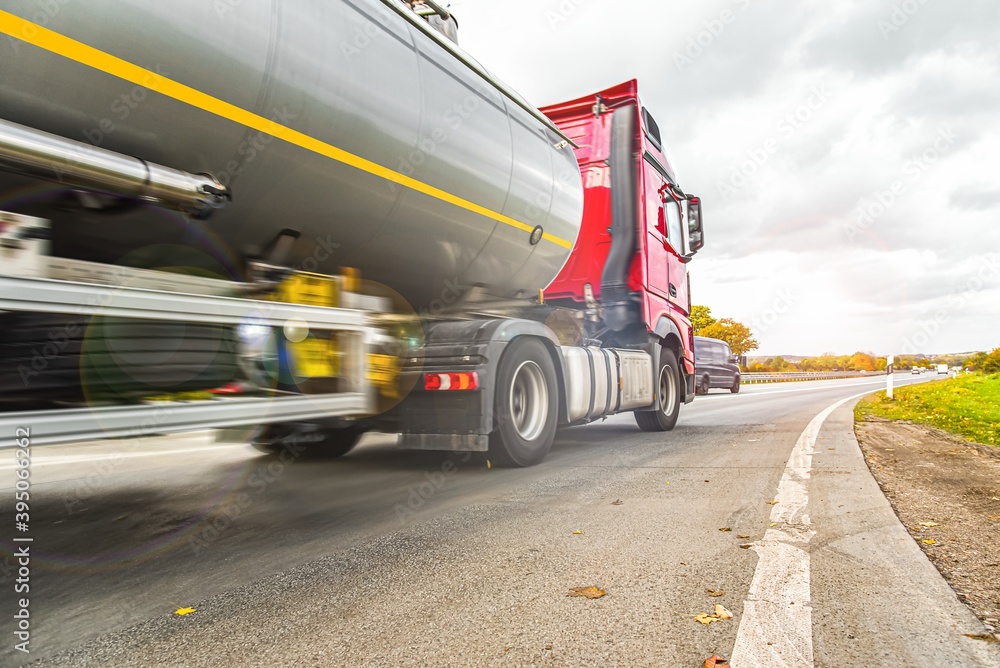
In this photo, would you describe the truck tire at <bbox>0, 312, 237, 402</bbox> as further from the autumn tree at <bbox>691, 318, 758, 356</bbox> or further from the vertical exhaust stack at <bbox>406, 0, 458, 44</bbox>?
the autumn tree at <bbox>691, 318, 758, 356</bbox>

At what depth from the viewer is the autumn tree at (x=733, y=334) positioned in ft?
196

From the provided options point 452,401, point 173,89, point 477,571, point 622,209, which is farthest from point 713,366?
point 173,89

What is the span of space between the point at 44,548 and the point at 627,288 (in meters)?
6.10

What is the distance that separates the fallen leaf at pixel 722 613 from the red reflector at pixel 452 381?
8.33ft

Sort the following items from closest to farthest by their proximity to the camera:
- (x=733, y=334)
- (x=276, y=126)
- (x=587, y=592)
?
(x=587, y=592) → (x=276, y=126) → (x=733, y=334)

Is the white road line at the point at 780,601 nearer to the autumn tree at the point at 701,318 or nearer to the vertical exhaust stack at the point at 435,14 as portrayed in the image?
the vertical exhaust stack at the point at 435,14

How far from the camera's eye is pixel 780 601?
92.4 inches

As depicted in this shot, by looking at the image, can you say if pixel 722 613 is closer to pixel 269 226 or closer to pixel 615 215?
pixel 269 226

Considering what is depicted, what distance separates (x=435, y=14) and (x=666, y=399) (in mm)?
6142

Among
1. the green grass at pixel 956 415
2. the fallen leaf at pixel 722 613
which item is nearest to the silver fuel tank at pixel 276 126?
the fallen leaf at pixel 722 613

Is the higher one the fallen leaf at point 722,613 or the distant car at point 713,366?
the distant car at point 713,366

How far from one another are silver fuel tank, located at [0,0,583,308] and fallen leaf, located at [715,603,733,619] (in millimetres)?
2648

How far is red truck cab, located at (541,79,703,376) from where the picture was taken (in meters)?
7.61

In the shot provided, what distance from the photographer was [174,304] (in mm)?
2357
